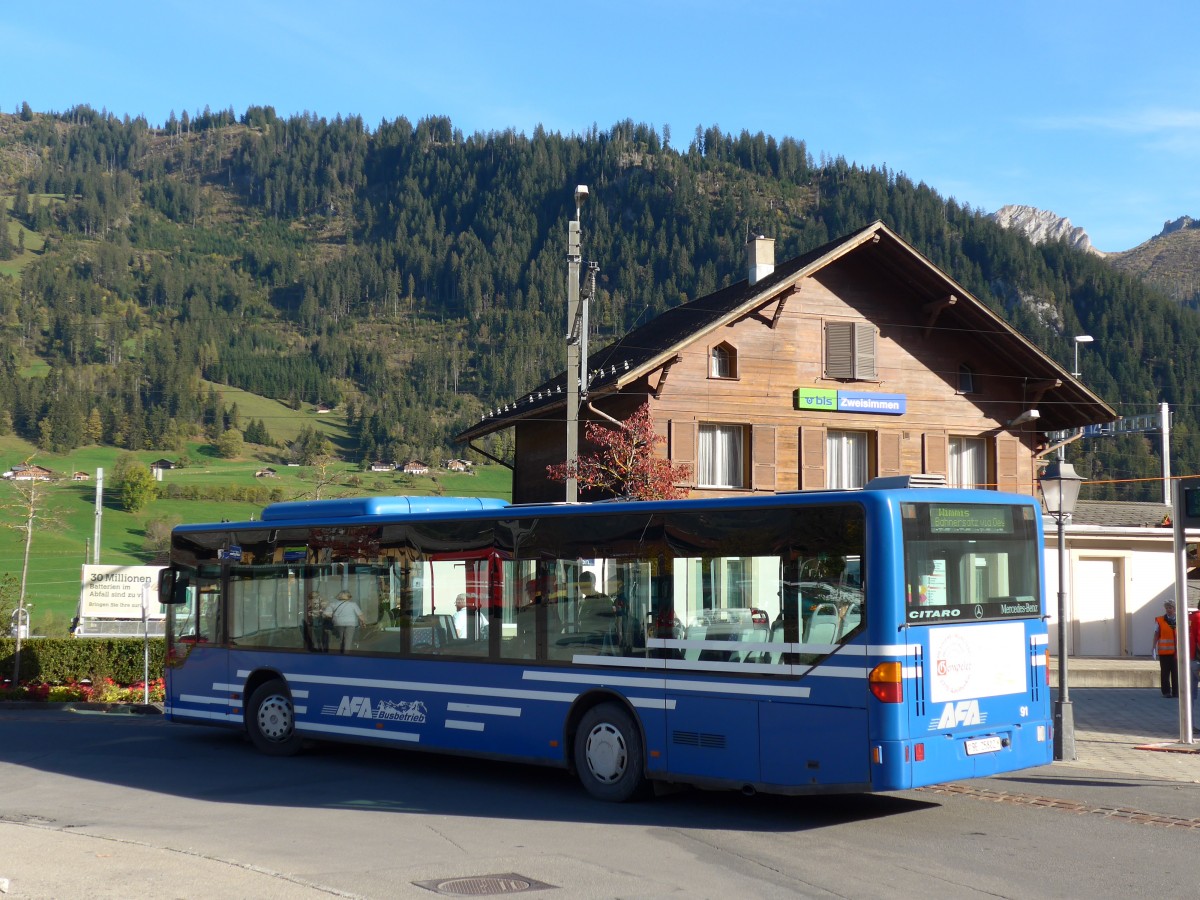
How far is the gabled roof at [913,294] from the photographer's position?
3250 centimetres

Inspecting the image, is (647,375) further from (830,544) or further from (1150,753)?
(830,544)

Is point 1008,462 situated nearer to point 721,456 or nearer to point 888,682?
point 721,456

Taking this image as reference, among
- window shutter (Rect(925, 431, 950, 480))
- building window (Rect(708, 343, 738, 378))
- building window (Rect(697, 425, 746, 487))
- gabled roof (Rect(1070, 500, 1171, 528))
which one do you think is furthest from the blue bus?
gabled roof (Rect(1070, 500, 1171, 528))

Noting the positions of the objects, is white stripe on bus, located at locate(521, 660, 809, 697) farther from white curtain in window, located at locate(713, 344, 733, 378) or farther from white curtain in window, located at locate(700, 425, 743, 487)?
white curtain in window, located at locate(713, 344, 733, 378)

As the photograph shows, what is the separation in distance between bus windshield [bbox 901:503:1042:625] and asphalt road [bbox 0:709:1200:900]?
1.68 meters

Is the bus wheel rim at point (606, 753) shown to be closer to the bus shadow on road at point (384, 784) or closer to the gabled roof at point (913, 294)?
the bus shadow on road at point (384, 784)

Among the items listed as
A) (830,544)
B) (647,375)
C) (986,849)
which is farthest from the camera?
(647,375)

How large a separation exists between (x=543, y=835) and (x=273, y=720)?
239 inches

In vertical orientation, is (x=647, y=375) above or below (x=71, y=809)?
above

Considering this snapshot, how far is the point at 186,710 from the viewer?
16.8 metres

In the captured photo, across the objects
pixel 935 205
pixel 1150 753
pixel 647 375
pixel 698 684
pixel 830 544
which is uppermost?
pixel 935 205

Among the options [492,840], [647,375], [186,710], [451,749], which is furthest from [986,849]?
[647,375]

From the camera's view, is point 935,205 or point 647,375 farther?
point 935,205

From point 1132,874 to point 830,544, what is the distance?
3133 mm
